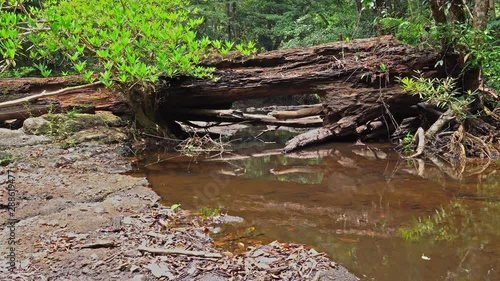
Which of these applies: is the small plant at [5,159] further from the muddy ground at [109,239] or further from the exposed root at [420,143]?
the exposed root at [420,143]

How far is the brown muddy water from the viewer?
3.08 meters

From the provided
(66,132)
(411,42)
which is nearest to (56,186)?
(66,132)

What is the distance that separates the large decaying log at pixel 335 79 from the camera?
8500 mm

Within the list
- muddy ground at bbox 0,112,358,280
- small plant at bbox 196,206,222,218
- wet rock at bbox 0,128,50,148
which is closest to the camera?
muddy ground at bbox 0,112,358,280

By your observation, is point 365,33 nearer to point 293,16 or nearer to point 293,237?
point 293,16

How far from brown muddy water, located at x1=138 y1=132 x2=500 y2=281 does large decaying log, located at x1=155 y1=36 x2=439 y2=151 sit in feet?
5.09

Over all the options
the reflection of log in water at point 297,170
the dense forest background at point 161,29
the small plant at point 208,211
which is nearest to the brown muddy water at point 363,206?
the reflection of log in water at point 297,170

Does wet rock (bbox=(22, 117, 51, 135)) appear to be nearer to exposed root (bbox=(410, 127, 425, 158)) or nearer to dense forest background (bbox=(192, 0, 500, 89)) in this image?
dense forest background (bbox=(192, 0, 500, 89))

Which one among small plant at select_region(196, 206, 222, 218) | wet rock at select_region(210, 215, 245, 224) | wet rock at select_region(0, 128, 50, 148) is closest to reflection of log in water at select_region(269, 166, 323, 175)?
small plant at select_region(196, 206, 222, 218)

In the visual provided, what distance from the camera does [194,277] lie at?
2.70m

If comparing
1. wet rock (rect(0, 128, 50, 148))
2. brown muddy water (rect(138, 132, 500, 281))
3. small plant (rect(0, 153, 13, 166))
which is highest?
small plant (rect(0, 153, 13, 166))

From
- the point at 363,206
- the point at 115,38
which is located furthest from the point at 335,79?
the point at 115,38

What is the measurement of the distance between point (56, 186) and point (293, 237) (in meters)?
2.98

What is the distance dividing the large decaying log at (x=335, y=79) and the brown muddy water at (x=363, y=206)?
5.09ft
